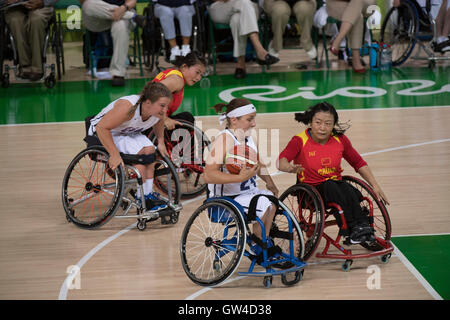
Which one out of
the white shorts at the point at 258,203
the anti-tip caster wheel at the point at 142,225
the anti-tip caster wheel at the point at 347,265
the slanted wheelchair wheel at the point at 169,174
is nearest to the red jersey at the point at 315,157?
the white shorts at the point at 258,203

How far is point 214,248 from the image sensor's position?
392 cm

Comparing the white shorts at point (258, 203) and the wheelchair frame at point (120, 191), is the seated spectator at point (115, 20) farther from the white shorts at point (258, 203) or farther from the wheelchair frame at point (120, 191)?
the white shorts at point (258, 203)

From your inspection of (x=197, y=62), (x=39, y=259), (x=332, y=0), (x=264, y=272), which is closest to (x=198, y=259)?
(x=264, y=272)

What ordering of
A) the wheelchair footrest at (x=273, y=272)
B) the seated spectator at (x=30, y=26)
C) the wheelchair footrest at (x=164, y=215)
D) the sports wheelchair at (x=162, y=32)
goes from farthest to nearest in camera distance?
the sports wheelchair at (x=162, y=32), the seated spectator at (x=30, y=26), the wheelchair footrest at (x=164, y=215), the wheelchair footrest at (x=273, y=272)

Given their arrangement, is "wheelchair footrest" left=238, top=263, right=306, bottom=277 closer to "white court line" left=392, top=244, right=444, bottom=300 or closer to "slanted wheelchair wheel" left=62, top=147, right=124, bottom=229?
"white court line" left=392, top=244, right=444, bottom=300

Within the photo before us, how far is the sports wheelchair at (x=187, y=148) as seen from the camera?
17.6 ft

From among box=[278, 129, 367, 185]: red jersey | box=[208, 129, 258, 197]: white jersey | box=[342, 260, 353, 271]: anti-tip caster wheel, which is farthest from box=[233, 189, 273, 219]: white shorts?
box=[342, 260, 353, 271]: anti-tip caster wheel

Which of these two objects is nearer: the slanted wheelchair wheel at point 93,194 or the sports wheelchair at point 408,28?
the slanted wheelchair wheel at point 93,194

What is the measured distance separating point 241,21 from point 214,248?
5.46m

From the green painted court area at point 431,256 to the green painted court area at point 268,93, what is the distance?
3.48m

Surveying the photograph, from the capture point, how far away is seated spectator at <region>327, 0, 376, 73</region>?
359 inches

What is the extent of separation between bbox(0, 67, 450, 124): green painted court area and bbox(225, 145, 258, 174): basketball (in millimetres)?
3698

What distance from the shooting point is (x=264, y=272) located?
3.79m
